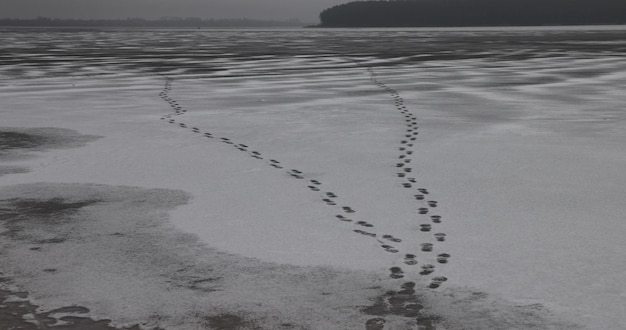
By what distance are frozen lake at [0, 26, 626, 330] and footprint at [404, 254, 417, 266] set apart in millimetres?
21

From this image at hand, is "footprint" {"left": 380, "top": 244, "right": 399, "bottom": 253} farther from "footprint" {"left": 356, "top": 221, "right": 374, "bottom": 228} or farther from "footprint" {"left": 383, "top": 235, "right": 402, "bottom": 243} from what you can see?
"footprint" {"left": 356, "top": 221, "right": 374, "bottom": 228}

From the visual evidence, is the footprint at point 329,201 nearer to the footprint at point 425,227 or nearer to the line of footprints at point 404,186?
the line of footprints at point 404,186

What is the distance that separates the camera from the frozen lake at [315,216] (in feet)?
16.1

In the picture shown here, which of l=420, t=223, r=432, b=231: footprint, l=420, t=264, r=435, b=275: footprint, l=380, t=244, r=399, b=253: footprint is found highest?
l=420, t=264, r=435, b=275: footprint

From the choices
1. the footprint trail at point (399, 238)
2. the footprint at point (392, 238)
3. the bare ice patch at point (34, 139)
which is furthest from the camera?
the bare ice patch at point (34, 139)

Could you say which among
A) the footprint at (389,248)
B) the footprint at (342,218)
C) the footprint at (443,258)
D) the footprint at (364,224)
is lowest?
the footprint at (342,218)

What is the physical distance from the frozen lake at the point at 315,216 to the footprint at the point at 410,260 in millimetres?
21

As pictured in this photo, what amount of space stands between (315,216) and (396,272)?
172cm

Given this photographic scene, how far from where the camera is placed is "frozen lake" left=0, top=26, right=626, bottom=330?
4.90 m

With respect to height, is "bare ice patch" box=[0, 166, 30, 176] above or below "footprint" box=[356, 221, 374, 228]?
A: below

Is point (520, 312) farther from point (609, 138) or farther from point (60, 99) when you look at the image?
point (60, 99)

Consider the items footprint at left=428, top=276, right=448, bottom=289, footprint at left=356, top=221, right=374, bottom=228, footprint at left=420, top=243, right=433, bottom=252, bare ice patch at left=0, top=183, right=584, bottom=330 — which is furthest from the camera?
footprint at left=356, top=221, right=374, bottom=228

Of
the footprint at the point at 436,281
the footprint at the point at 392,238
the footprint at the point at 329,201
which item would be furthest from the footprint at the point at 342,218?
the footprint at the point at 436,281

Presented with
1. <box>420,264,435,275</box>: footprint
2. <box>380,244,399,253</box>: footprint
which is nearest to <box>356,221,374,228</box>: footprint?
<box>380,244,399,253</box>: footprint
